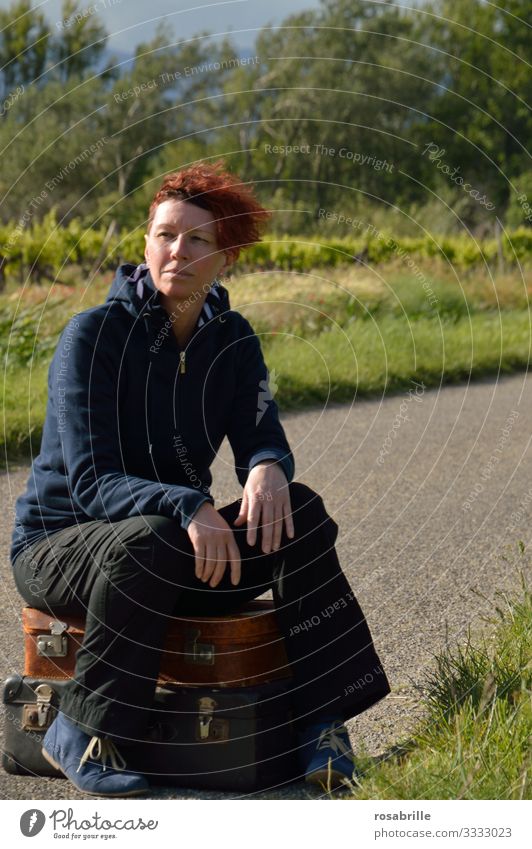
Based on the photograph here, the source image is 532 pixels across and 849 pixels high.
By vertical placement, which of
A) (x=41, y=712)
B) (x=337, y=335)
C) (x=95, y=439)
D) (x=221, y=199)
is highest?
(x=337, y=335)

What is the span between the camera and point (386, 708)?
3.38m

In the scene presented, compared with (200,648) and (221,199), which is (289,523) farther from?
(221,199)

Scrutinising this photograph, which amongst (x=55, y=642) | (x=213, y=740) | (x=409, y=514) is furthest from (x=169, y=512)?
(x=409, y=514)

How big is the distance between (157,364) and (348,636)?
0.86 meters

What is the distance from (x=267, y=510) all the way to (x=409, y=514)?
305 centimetres

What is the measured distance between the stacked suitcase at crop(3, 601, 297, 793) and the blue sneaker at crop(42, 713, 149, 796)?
70 mm

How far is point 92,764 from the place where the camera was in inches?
111

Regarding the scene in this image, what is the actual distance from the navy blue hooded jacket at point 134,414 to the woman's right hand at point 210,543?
0.38ft

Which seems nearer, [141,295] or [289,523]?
[289,523]

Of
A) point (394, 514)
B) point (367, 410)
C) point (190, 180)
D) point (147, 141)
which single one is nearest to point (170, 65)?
point (147, 141)

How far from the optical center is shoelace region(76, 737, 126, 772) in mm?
2789
